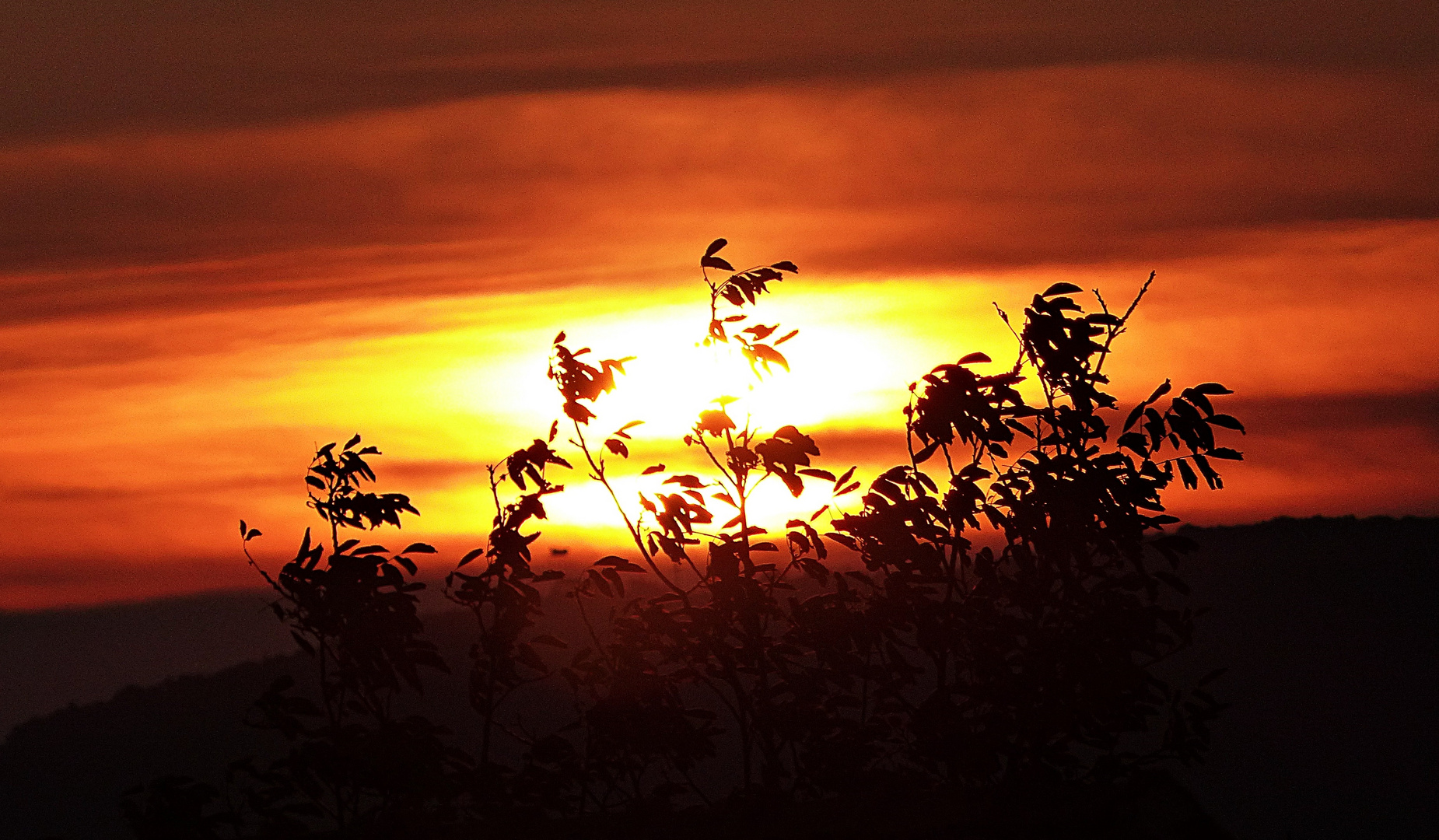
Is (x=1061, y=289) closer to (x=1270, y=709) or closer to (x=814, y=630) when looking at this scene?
(x=814, y=630)

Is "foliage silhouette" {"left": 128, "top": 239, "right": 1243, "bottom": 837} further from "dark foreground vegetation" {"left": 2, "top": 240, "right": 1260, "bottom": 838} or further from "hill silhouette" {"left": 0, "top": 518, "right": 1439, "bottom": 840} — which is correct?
"hill silhouette" {"left": 0, "top": 518, "right": 1439, "bottom": 840}

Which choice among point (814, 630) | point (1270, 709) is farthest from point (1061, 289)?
point (1270, 709)

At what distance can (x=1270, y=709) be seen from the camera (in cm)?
4719

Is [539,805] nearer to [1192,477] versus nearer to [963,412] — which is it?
[963,412]

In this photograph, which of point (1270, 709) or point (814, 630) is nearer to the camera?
point (814, 630)

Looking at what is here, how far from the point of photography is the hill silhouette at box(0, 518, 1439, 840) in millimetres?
43344

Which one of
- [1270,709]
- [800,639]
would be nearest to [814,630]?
[800,639]

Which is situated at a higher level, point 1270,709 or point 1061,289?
point 1061,289

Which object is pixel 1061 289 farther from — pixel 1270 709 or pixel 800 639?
pixel 1270 709

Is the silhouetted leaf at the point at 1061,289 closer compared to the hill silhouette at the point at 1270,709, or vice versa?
the silhouetted leaf at the point at 1061,289

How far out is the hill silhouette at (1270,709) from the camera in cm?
4334

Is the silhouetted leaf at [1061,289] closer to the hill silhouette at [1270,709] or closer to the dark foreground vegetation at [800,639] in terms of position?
the dark foreground vegetation at [800,639]

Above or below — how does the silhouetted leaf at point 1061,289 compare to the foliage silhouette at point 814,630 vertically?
above

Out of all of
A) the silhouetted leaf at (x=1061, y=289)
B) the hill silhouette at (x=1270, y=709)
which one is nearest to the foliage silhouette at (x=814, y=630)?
the silhouetted leaf at (x=1061, y=289)
